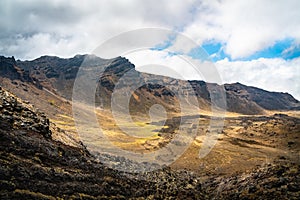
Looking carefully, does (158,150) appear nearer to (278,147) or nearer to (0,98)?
(278,147)

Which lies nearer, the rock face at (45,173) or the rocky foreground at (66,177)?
the rock face at (45,173)

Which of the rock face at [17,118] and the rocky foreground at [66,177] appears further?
the rock face at [17,118]

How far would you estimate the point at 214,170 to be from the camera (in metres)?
70.1

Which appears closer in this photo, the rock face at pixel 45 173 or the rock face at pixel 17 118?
the rock face at pixel 45 173

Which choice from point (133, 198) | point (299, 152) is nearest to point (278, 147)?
point (299, 152)

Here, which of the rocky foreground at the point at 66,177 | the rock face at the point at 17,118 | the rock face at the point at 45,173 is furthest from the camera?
the rock face at the point at 17,118

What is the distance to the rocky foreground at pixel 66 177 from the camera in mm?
24047

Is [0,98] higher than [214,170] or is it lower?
higher

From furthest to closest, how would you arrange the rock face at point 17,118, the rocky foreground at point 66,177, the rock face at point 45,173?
the rock face at point 17,118 < the rocky foreground at point 66,177 < the rock face at point 45,173

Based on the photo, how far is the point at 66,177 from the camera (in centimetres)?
2734

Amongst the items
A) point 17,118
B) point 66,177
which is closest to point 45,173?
point 66,177

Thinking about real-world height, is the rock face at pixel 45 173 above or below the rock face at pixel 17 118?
below

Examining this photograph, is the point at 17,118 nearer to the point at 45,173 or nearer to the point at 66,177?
the point at 45,173

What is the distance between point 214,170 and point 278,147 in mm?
52390
